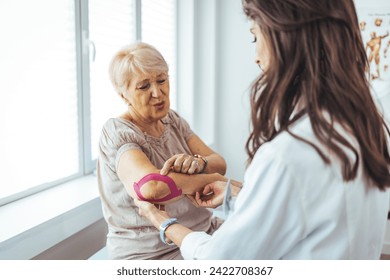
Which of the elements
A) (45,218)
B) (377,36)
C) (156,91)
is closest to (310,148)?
(156,91)

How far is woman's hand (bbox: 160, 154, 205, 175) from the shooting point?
127 centimetres

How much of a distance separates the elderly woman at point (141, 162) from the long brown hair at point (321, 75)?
527mm

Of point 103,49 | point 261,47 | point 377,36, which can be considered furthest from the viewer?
point 377,36

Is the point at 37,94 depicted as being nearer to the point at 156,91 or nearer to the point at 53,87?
the point at 53,87

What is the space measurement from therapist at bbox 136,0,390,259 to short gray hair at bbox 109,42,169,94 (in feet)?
1.85

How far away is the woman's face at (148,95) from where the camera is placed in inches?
54.9

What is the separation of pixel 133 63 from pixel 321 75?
70 centimetres

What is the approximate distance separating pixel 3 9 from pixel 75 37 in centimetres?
42

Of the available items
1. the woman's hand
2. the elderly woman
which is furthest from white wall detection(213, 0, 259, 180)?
the woman's hand

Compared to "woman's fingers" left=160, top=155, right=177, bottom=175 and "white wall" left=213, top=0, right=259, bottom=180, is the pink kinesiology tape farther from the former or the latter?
"white wall" left=213, top=0, right=259, bottom=180

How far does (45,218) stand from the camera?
1504 mm
